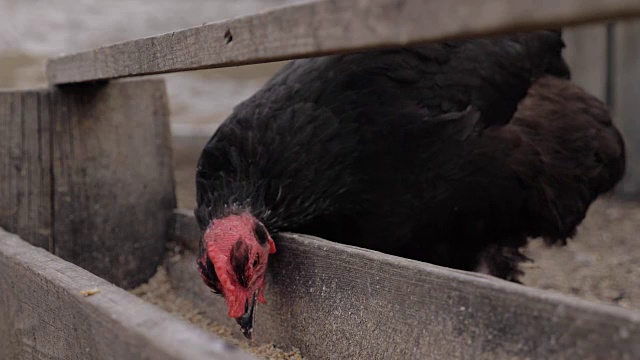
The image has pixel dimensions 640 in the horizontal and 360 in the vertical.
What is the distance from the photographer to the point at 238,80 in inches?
370

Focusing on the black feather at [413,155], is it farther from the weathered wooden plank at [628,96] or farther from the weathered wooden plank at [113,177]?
the weathered wooden plank at [628,96]

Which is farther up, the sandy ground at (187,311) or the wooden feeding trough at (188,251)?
the wooden feeding trough at (188,251)

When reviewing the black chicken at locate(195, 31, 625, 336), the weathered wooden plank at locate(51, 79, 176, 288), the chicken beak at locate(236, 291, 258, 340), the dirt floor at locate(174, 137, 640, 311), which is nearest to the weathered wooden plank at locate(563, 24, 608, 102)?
the dirt floor at locate(174, 137, 640, 311)

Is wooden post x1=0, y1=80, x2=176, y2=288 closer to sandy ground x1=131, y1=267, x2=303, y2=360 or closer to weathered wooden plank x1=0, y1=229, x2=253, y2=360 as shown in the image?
sandy ground x1=131, y1=267, x2=303, y2=360

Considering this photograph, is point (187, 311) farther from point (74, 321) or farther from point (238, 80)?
point (238, 80)

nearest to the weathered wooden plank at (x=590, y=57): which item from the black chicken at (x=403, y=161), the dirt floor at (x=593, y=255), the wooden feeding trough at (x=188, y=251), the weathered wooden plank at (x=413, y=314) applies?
the dirt floor at (x=593, y=255)

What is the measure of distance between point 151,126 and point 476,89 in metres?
1.32

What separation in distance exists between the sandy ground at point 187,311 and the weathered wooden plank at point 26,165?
1.44 ft

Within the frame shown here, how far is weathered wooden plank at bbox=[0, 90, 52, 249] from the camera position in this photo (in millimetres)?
2615

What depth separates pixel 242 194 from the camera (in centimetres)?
229

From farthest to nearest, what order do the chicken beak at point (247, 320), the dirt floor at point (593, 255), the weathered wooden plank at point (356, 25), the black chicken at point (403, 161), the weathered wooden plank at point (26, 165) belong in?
the dirt floor at point (593, 255)
the weathered wooden plank at point (26, 165)
the black chicken at point (403, 161)
the chicken beak at point (247, 320)
the weathered wooden plank at point (356, 25)

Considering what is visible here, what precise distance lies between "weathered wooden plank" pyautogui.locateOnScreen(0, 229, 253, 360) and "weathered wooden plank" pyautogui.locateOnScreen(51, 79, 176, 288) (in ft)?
1.90

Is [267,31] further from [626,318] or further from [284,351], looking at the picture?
[284,351]

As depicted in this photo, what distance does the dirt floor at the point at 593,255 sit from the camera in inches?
134
